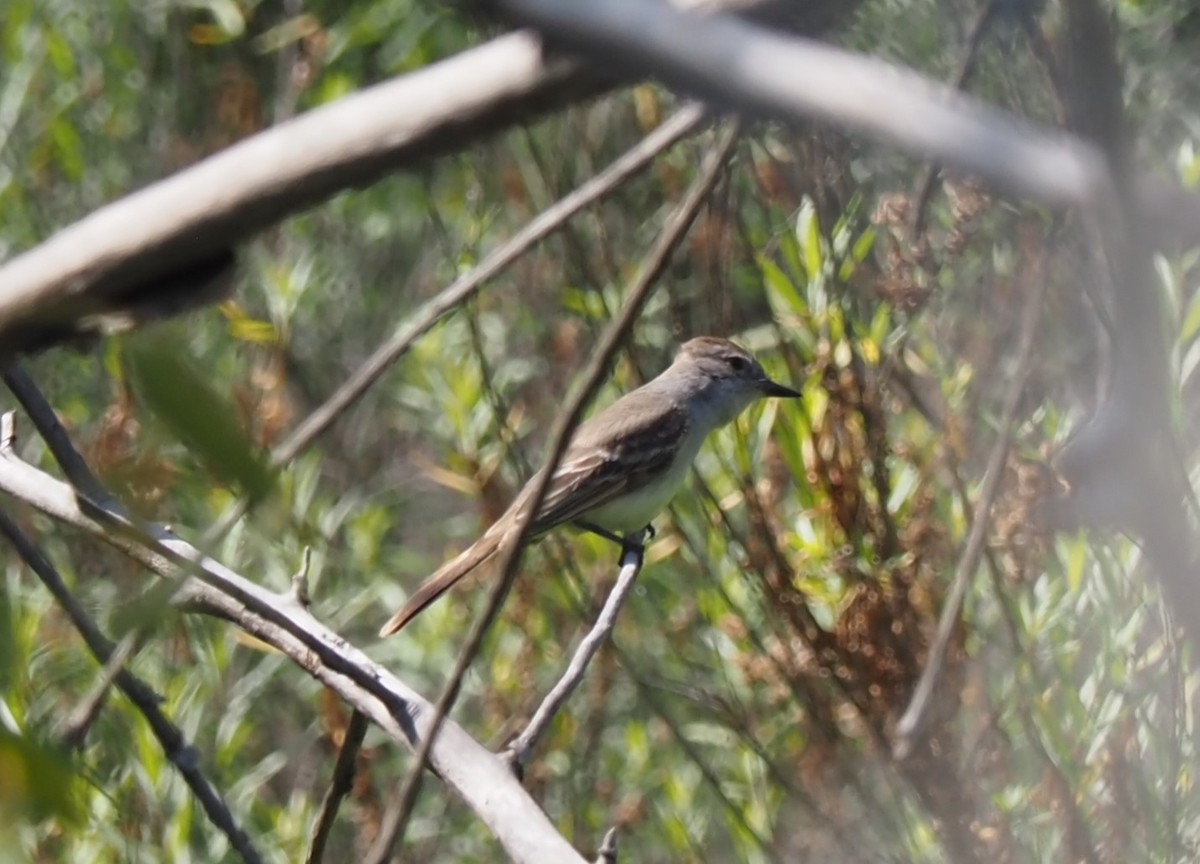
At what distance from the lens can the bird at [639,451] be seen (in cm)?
376

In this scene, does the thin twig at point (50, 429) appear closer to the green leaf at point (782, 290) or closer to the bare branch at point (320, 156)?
the bare branch at point (320, 156)

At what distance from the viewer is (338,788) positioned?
6.05ft

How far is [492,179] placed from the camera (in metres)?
4.62

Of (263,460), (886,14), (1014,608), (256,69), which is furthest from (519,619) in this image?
(263,460)

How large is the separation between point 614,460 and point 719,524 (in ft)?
3.25

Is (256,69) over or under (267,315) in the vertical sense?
over

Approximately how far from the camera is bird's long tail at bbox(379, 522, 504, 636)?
371 cm

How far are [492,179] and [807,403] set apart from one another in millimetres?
1774

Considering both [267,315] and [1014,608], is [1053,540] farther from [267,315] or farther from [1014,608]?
[267,315]

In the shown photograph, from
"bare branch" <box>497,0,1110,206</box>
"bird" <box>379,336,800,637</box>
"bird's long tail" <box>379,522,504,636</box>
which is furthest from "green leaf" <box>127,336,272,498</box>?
"bird's long tail" <box>379,522,504,636</box>

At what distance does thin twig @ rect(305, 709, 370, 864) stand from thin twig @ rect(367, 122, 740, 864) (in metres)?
0.68

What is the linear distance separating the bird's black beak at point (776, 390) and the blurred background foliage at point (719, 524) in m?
0.06

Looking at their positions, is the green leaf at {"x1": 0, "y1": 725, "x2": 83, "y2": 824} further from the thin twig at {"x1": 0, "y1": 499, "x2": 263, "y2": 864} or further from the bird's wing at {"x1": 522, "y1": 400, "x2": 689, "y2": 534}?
the bird's wing at {"x1": 522, "y1": 400, "x2": 689, "y2": 534}

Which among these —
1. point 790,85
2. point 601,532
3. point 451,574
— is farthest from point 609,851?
point 601,532
